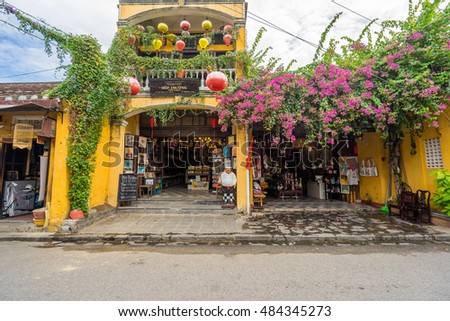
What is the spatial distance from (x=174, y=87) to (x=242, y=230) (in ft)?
20.4

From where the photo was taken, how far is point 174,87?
8.63m

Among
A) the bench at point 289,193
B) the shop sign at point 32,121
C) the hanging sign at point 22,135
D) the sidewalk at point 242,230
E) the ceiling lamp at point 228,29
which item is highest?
the ceiling lamp at point 228,29

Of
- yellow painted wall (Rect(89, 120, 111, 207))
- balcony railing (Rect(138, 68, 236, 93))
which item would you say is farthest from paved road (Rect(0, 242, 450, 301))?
A: balcony railing (Rect(138, 68, 236, 93))

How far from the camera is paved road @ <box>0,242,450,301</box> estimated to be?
312cm

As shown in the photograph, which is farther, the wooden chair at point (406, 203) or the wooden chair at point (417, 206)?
the wooden chair at point (406, 203)

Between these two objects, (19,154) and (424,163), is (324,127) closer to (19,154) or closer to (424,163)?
(424,163)

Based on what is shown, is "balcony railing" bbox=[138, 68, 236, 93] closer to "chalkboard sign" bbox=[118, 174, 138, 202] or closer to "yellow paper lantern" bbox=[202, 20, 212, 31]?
"yellow paper lantern" bbox=[202, 20, 212, 31]

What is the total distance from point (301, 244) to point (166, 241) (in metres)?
3.66

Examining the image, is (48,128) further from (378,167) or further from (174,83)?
(378,167)

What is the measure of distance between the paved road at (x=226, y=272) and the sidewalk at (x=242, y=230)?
46 cm

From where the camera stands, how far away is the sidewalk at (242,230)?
579 centimetres

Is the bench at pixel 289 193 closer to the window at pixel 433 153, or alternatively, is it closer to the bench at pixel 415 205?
the bench at pixel 415 205

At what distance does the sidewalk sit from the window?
2.17m
